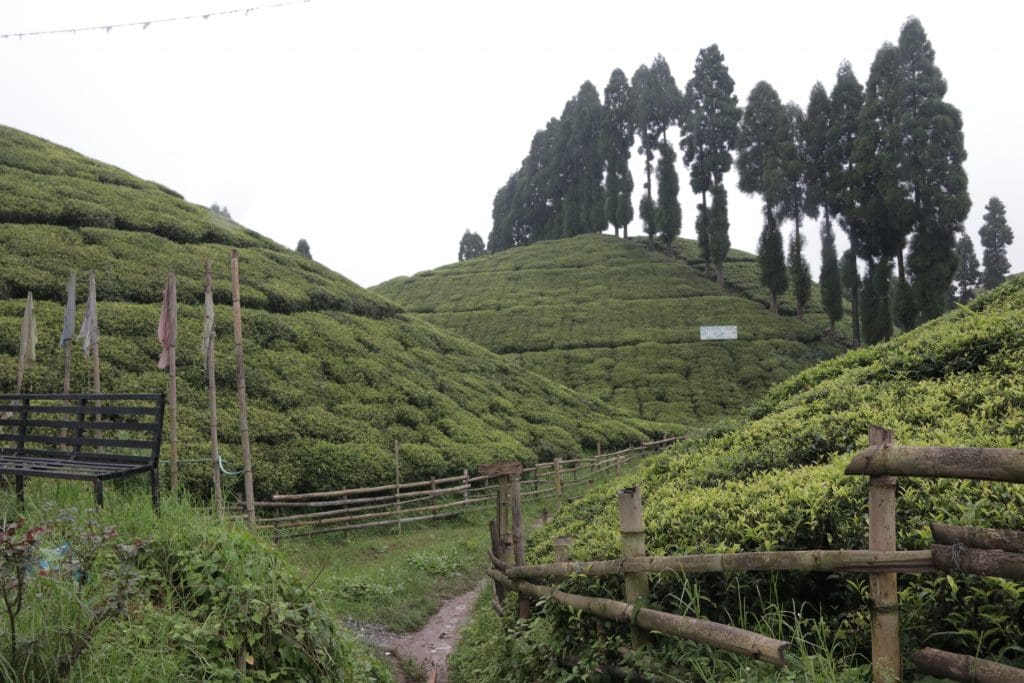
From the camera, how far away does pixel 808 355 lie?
1334 inches

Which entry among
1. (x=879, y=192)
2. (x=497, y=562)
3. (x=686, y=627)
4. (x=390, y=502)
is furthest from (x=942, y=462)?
(x=879, y=192)

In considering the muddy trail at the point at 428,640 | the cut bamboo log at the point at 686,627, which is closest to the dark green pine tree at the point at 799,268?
the muddy trail at the point at 428,640

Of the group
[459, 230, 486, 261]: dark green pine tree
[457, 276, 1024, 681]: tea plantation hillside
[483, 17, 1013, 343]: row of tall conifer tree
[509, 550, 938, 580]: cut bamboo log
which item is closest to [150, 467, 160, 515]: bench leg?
[457, 276, 1024, 681]: tea plantation hillside

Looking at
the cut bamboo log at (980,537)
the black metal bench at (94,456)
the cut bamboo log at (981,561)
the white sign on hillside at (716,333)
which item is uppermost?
the white sign on hillside at (716,333)

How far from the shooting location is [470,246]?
73375 mm

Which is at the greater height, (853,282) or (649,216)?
(649,216)

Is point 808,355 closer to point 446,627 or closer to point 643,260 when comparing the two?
point 643,260

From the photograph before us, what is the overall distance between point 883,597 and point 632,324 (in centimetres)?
3532

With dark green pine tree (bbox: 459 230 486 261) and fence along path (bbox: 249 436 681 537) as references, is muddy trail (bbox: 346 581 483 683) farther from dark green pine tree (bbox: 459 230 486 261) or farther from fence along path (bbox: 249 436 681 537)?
dark green pine tree (bbox: 459 230 486 261)

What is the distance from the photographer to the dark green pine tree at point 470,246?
72.9 metres

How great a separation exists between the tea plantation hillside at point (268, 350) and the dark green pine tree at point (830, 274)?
1627 centimetres

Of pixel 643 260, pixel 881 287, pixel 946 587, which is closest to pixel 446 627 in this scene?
pixel 946 587

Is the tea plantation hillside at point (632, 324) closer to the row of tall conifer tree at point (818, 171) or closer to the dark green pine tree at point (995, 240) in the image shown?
the row of tall conifer tree at point (818, 171)

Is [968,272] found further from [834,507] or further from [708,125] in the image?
[834,507]
